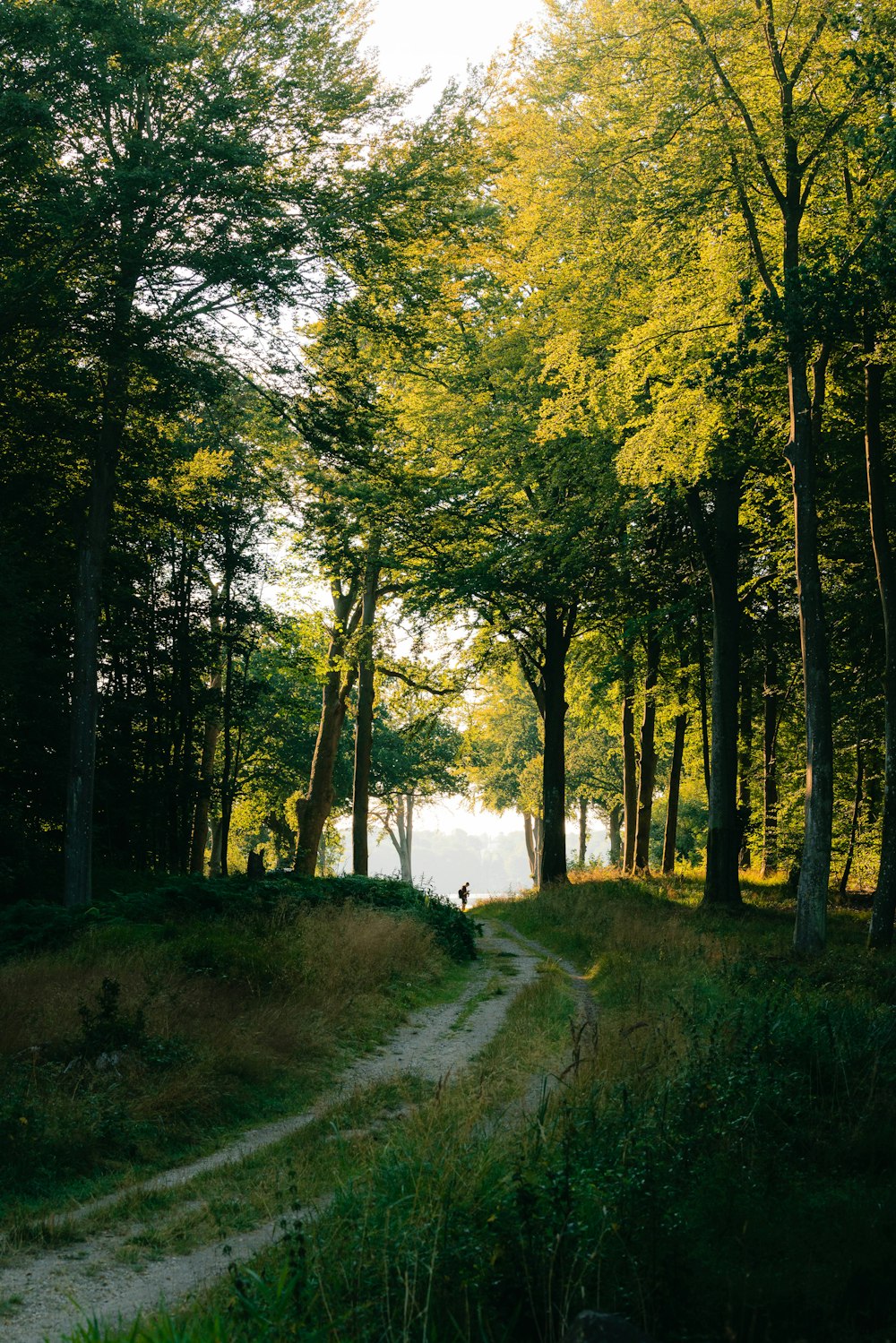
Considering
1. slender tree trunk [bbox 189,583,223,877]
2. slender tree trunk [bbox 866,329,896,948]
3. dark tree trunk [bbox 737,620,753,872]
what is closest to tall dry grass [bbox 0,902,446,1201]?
slender tree trunk [bbox 866,329,896,948]

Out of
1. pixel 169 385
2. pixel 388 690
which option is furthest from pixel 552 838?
pixel 169 385

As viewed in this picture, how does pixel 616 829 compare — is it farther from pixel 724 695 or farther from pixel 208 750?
pixel 724 695

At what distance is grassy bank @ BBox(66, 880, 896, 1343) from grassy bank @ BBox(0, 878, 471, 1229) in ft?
6.72

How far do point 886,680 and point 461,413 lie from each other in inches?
480

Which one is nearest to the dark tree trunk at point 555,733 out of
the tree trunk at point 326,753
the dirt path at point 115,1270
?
the tree trunk at point 326,753

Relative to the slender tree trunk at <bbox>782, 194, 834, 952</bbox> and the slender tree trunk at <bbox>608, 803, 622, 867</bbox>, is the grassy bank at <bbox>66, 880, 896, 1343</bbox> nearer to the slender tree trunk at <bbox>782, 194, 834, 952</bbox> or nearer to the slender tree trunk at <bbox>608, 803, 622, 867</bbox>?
the slender tree trunk at <bbox>782, 194, 834, 952</bbox>

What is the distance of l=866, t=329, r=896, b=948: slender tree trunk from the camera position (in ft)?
→ 48.3

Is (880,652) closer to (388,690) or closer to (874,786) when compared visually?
(874,786)

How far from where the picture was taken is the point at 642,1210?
16.8ft

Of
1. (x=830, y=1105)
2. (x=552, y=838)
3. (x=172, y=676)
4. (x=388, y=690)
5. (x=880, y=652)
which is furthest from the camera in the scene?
(x=388, y=690)

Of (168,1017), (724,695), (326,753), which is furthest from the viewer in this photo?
(326,753)

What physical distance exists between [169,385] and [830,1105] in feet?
44.2

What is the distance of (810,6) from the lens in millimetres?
14180

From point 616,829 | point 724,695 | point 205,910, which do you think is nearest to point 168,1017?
point 205,910
